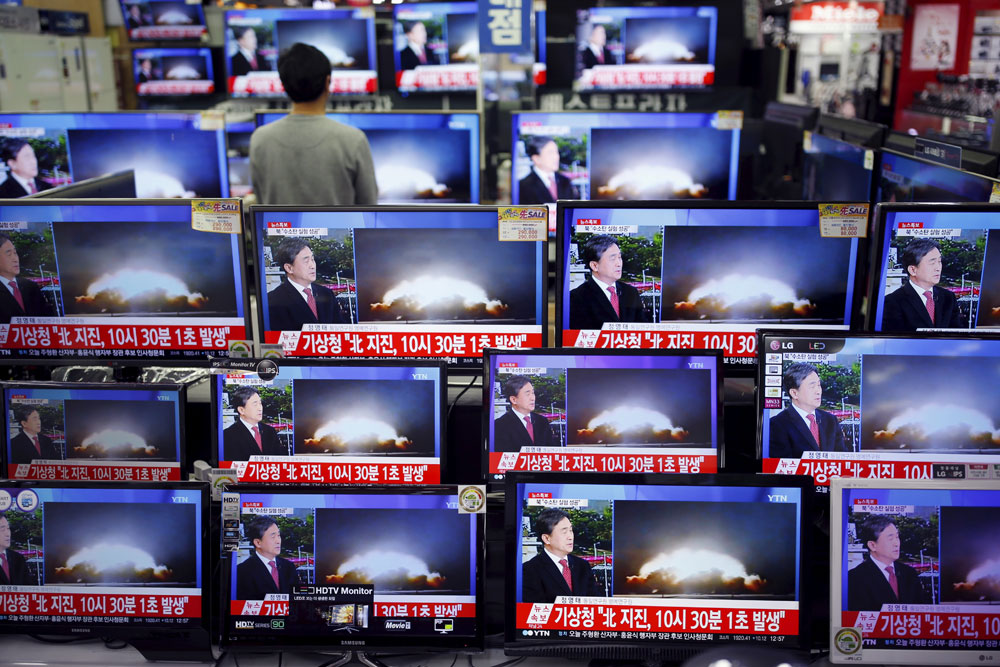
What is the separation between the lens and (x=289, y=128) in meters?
3.21

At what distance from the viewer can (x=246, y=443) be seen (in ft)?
6.24

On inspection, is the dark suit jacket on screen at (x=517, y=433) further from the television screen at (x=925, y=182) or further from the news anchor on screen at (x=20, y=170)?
the news anchor on screen at (x=20, y=170)

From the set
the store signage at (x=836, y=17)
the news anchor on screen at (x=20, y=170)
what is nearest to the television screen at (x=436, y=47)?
the news anchor on screen at (x=20, y=170)

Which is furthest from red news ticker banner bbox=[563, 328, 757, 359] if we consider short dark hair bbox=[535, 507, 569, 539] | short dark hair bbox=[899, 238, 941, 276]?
short dark hair bbox=[535, 507, 569, 539]

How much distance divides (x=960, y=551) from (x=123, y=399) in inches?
69.2

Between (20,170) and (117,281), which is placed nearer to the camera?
(117,281)

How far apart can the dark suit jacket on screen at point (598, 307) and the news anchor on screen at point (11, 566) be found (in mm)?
1277

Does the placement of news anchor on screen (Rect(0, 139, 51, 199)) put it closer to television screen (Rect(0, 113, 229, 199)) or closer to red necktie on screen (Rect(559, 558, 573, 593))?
television screen (Rect(0, 113, 229, 199))

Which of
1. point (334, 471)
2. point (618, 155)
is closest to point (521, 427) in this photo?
point (334, 471)

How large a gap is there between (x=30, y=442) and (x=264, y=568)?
65 centimetres

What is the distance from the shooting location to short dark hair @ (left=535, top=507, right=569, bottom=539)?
1748 millimetres

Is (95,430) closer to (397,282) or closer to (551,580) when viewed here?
(397,282)

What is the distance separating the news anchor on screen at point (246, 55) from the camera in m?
6.82

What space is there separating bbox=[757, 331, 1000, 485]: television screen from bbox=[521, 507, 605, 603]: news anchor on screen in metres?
0.45
